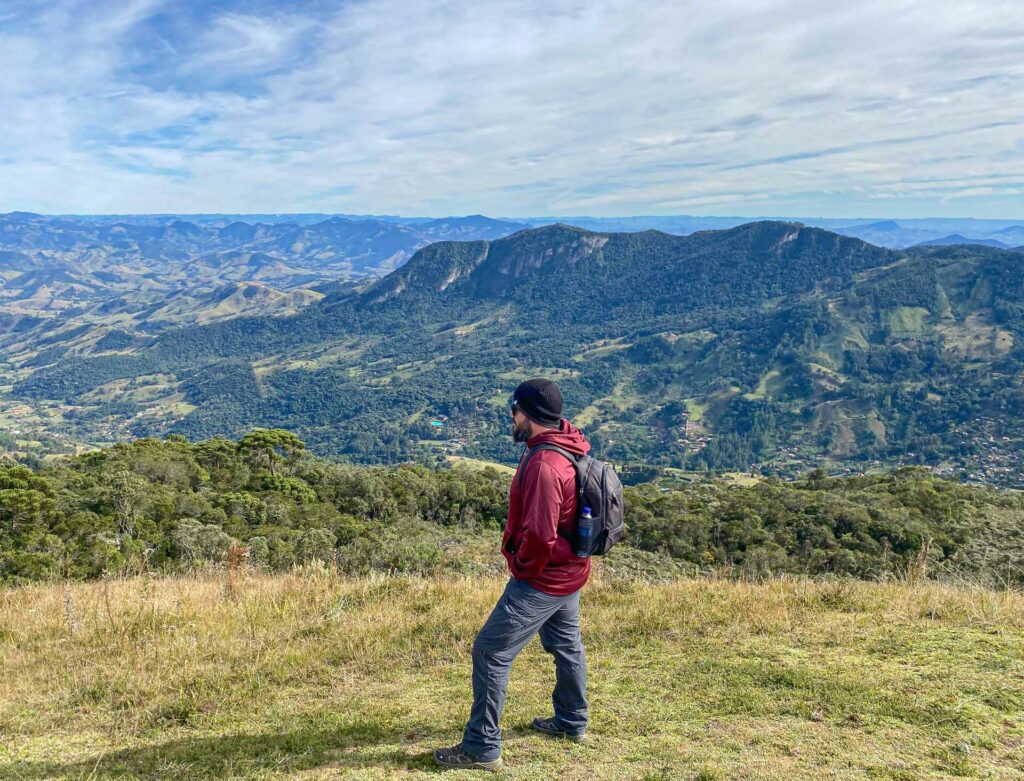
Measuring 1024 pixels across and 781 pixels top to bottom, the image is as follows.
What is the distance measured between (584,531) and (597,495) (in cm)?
24

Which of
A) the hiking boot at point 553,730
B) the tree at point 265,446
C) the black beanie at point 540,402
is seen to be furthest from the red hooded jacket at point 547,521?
the tree at point 265,446

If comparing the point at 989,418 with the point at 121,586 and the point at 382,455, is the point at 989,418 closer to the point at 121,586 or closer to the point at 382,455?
the point at 382,455

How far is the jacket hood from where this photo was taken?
372 centimetres

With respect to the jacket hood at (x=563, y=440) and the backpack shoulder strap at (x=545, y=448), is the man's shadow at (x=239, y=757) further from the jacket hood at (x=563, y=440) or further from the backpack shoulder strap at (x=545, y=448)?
the jacket hood at (x=563, y=440)

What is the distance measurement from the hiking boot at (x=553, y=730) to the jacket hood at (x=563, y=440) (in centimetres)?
191

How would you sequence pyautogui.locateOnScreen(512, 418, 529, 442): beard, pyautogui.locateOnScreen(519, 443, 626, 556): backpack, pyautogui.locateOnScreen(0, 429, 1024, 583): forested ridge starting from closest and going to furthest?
pyautogui.locateOnScreen(519, 443, 626, 556): backpack → pyautogui.locateOnScreen(512, 418, 529, 442): beard → pyautogui.locateOnScreen(0, 429, 1024, 583): forested ridge

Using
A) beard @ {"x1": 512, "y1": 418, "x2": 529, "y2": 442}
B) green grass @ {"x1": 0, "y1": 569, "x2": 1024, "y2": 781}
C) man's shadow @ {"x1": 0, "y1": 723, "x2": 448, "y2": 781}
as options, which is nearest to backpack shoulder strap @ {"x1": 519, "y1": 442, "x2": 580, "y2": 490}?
beard @ {"x1": 512, "y1": 418, "x2": 529, "y2": 442}

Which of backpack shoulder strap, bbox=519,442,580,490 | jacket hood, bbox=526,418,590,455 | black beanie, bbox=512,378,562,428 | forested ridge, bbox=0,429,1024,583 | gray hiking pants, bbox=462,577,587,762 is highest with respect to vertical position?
black beanie, bbox=512,378,562,428

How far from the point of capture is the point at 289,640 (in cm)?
546

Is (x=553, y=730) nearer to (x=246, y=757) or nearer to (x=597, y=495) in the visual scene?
(x=597, y=495)

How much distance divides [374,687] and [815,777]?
10.7ft

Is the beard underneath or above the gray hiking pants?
above

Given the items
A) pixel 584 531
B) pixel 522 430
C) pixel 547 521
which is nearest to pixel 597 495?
pixel 584 531

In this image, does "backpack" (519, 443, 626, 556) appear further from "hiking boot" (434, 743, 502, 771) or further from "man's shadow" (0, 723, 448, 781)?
"man's shadow" (0, 723, 448, 781)
